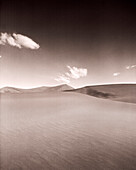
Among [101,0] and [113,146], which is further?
[101,0]

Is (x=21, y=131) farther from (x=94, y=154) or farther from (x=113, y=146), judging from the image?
(x=113, y=146)

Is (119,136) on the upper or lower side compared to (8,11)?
lower

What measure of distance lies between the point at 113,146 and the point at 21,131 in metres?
1.69

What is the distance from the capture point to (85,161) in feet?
5.18

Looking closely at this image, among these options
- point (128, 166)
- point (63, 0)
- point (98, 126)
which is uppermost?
point (63, 0)

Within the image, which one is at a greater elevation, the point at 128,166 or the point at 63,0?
the point at 63,0

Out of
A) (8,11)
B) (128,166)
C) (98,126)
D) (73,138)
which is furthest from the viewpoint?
(8,11)

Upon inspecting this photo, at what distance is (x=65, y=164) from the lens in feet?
4.95

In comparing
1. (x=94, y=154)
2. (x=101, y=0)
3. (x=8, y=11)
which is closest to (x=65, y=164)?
(x=94, y=154)

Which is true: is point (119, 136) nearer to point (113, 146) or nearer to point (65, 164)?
point (113, 146)

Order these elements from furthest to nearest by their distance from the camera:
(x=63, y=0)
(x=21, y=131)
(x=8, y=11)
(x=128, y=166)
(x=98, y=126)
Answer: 1. (x=63, y=0)
2. (x=8, y=11)
3. (x=98, y=126)
4. (x=21, y=131)
5. (x=128, y=166)

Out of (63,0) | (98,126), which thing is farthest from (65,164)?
(63,0)

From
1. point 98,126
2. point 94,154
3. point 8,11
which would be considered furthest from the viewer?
point 8,11

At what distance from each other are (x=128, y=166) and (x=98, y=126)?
4.63ft
